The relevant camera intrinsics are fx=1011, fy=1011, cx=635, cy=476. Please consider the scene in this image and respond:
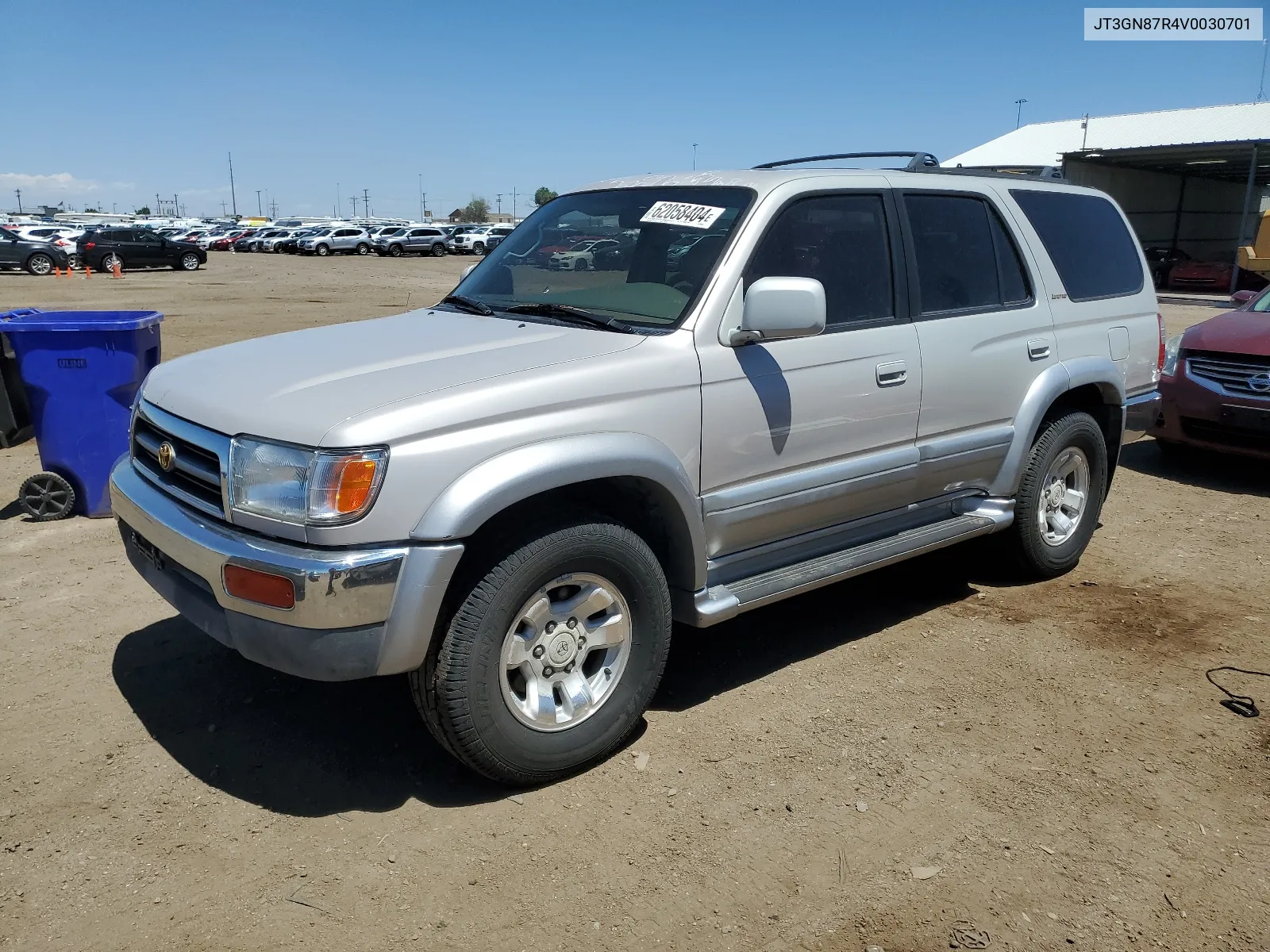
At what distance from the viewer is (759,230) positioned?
3.74 m

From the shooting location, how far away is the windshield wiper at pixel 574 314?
11.7 feet

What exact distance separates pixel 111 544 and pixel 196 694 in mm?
2036

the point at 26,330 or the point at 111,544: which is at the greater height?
the point at 26,330

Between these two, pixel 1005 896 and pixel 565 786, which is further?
pixel 565 786

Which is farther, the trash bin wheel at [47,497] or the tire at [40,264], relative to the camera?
the tire at [40,264]

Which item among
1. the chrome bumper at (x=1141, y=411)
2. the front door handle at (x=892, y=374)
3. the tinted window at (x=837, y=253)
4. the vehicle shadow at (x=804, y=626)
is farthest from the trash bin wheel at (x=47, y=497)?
the chrome bumper at (x=1141, y=411)

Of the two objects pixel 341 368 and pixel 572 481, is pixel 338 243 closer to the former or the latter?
pixel 341 368

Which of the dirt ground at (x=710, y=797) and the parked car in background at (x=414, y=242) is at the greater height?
the parked car in background at (x=414, y=242)

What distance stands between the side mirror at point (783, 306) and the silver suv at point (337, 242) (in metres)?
48.4

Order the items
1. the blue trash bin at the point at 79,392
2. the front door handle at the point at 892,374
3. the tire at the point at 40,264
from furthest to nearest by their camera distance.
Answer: the tire at the point at 40,264
the blue trash bin at the point at 79,392
the front door handle at the point at 892,374

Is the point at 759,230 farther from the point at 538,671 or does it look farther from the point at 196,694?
the point at 196,694

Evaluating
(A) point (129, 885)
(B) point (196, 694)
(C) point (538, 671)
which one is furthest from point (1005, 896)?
(B) point (196, 694)

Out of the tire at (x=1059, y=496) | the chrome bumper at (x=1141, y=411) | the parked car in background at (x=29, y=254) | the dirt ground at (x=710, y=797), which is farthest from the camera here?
the parked car in background at (x=29, y=254)

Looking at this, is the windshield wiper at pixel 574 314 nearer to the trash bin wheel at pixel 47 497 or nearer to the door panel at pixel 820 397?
the door panel at pixel 820 397
